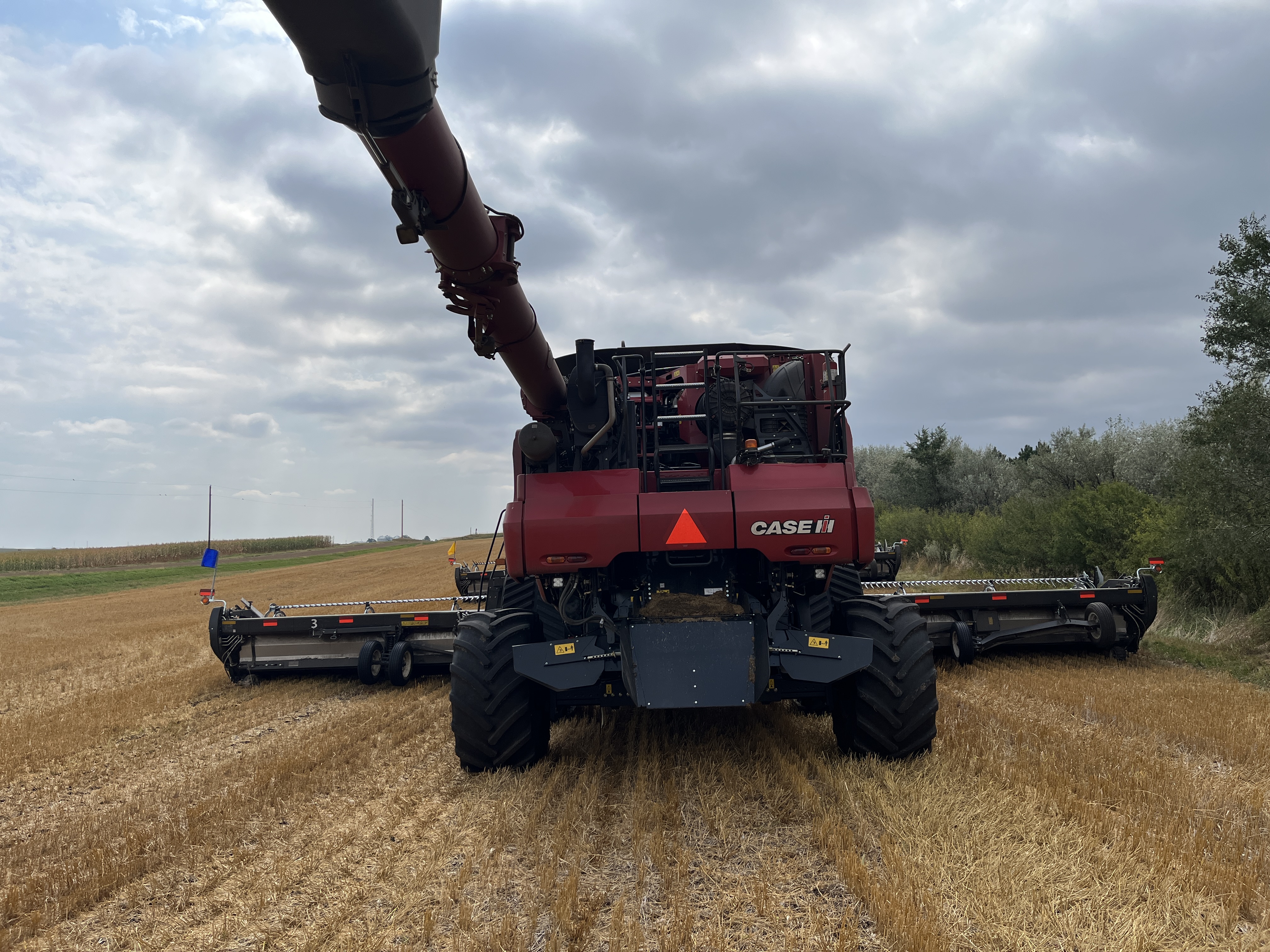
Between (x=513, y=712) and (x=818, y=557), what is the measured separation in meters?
2.21

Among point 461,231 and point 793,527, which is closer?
point 461,231

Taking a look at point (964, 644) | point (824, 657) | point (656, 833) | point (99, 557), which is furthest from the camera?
→ point (99, 557)

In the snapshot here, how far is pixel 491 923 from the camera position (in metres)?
3.24

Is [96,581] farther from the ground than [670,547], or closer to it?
closer to it

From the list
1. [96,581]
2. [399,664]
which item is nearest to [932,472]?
[399,664]

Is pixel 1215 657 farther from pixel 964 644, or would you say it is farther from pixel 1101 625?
pixel 964 644

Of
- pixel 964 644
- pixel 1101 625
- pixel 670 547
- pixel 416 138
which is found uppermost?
pixel 416 138

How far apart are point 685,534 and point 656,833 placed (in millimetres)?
1738

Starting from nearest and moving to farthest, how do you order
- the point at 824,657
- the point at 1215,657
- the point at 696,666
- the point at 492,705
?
the point at 696,666, the point at 824,657, the point at 492,705, the point at 1215,657

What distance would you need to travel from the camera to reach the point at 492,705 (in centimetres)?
511

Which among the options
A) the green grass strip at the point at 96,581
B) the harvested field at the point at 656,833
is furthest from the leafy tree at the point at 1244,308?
the green grass strip at the point at 96,581

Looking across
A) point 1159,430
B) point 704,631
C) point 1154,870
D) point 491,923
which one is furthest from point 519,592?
point 1159,430

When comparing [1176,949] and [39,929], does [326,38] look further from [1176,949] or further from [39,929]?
[1176,949]

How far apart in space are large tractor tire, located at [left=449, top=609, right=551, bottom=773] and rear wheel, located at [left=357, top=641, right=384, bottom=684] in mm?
3396
